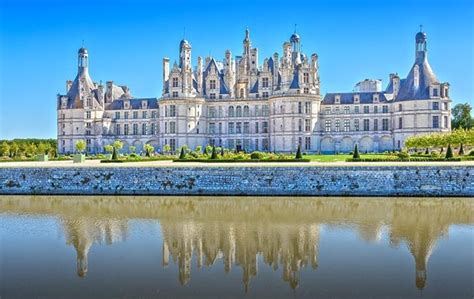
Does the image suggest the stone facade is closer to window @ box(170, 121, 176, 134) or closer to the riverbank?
the riverbank

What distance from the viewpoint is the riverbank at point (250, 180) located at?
27.9 metres

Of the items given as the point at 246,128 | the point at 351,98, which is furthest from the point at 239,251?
the point at 351,98

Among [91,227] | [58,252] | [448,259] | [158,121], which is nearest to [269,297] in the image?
[448,259]

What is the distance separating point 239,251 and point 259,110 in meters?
45.0

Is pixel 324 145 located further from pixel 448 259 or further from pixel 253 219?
pixel 448 259

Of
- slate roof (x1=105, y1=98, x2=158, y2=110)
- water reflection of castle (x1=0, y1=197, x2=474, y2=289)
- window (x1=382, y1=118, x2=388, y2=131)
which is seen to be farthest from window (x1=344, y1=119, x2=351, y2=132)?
water reflection of castle (x1=0, y1=197, x2=474, y2=289)

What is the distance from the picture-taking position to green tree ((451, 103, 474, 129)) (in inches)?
2705

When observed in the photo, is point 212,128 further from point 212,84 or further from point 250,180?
point 250,180

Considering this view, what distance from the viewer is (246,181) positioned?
29281 millimetres

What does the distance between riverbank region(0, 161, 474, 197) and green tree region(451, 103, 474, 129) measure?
43197mm

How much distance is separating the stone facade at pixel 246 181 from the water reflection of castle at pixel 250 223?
147 centimetres

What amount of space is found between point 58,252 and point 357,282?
8806 mm

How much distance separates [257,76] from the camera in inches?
2400

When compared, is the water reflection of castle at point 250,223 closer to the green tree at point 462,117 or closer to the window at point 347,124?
the window at point 347,124
